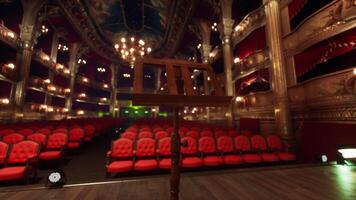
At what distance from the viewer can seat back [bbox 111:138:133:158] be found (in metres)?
3.89

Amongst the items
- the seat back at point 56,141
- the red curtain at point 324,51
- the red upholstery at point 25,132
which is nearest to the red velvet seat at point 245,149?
the red curtain at point 324,51

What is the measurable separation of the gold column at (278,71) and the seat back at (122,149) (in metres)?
5.18

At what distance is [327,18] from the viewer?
5.18m

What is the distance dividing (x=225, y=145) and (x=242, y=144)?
0.47 meters

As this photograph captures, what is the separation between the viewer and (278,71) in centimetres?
644

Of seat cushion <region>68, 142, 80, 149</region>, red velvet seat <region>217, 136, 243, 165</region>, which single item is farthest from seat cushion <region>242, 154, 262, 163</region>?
seat cushion <region>68, 142, 80, 149</region>

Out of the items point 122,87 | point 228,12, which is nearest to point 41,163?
point 228,12

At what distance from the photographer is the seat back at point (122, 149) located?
12.8ft

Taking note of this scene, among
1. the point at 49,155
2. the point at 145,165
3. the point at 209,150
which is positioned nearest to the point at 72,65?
the point at 49,155

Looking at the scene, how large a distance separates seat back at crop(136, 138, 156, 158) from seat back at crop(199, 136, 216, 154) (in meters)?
1.12

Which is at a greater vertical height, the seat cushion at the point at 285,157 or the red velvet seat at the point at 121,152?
the red velvet seat at the point at 121,152

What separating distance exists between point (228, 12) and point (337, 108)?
7.81 metres

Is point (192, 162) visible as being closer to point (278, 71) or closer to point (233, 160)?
point (233, 160)

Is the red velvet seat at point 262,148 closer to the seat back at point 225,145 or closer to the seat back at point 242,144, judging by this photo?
the seat back at point 242,144
